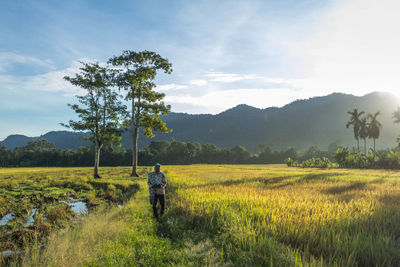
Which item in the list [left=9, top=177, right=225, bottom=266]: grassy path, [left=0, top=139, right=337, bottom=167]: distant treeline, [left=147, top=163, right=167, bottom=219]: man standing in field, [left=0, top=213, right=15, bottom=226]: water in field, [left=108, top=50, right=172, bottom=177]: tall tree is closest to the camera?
[left=9, top=177, right=225, bottom=266]: grassy path

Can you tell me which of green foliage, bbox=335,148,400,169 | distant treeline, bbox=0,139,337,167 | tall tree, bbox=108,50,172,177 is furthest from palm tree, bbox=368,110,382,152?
tall tree, bbox=108,50,172,177

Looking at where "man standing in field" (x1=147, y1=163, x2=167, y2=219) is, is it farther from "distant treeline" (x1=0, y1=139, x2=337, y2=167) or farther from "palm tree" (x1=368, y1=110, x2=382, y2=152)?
"distant treeline" (x1=0, y1=139, x2=337, y2=167)

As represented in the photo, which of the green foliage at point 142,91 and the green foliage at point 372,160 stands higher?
the green foliage at point 142,91

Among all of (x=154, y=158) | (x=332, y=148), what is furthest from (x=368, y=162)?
(x=332, y=148)

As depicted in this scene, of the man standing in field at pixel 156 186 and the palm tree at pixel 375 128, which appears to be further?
the palm tree at pixel 375 128

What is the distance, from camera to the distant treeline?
308 feet

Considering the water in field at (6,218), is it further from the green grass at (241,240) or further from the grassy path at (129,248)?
the green grass at (241,240)

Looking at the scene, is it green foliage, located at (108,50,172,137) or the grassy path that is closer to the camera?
the grassy path

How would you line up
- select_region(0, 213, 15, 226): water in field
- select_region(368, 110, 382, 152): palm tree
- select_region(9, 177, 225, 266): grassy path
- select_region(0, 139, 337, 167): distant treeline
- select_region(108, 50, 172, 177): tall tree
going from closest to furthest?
select_region(9, 177, 225, 266): grassy path
select_region(0, 213, 15, 226): water in field
select_region(108, 50, 172, 177): tall tree
select_region(368, 110, 382, 152): palm tree
select_region(0, 139, 337, 167): distant treeline

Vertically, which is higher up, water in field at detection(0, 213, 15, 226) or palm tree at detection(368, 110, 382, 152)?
palm tree at detection(368, 110, 382, 152)

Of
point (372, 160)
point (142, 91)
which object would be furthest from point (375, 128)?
point (142, 91)

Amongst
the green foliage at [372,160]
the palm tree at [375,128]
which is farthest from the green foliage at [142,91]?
the palm tree at [375,128]

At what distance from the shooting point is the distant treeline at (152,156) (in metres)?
93.9

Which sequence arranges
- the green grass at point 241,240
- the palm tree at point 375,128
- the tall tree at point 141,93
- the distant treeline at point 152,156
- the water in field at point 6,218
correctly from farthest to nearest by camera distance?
1. the distant treeline at point 152,156
2. the palm tree at point 375,128
3. the tall tree at point 141,93
4. the water in field at point 6,218
5. the green grass at point 241,240
